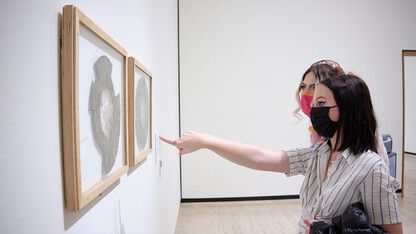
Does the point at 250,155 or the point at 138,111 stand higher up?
the point at 138,111

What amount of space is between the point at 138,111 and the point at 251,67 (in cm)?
274

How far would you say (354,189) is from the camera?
845 millimetres

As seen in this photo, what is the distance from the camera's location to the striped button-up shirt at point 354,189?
796mm

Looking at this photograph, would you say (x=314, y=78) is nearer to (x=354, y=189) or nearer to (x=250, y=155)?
(x=250, y=155)

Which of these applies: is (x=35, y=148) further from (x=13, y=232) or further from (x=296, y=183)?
(x=296, y=183)

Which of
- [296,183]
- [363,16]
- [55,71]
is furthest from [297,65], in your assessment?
[55,71]

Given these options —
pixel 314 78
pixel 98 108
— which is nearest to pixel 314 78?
pixel 314 78

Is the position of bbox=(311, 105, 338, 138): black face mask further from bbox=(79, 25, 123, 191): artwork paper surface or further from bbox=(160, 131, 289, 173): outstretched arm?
bbox=(79, 25, 123, 191): artwork paper surface

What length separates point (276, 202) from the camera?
3410 mm

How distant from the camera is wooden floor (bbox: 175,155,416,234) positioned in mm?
2650

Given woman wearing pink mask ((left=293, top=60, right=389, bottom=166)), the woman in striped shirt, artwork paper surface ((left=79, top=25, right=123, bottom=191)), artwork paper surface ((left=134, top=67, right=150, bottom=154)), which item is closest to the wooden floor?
woman wearing pink mask ((left=293, top=60, right=389, bottom=166))

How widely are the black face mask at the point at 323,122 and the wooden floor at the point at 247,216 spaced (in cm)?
197

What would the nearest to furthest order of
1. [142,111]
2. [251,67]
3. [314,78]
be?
[142,111] → [314,78] → [251,67]

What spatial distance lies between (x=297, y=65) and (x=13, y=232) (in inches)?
143
